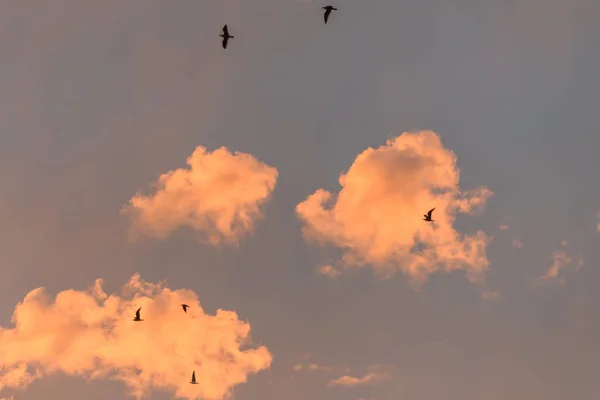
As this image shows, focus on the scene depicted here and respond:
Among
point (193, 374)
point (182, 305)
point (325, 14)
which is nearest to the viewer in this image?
point (325, 14)

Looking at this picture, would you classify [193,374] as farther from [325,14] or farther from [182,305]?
[325,14]

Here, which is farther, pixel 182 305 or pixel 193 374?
pixel 193 374

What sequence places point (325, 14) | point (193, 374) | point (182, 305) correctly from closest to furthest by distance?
point (325, 14) → point (182, 305) → point (193, 374)

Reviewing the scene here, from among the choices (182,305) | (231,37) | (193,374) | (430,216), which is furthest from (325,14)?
(193,374)

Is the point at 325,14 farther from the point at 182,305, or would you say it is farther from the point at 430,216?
the point at 182,305

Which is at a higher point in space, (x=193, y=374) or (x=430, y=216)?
(x=430, y=216)

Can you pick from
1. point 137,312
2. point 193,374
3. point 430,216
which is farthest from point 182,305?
point 430,216

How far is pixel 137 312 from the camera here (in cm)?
17475

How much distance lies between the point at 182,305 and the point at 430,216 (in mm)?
52247

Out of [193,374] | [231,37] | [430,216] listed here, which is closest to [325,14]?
[231,37]

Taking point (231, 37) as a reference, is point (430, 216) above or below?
below

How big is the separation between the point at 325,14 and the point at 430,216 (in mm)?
44175

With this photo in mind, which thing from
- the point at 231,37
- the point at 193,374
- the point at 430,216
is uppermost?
the point at 231,37

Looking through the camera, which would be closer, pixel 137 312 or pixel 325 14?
pixel 325 14
